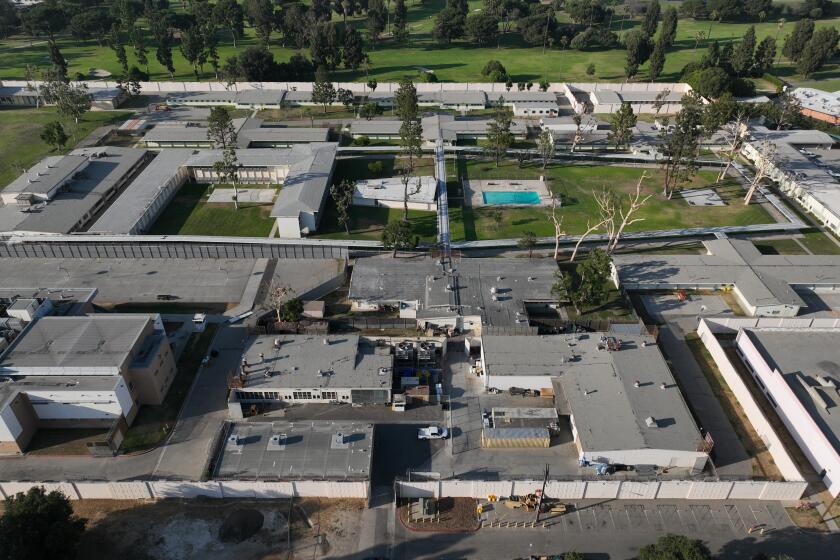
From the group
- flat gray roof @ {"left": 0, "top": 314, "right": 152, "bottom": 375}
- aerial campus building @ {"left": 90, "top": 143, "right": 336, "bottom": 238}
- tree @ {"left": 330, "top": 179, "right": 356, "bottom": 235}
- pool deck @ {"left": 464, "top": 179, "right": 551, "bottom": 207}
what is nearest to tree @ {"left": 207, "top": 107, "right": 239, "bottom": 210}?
aerial campus building @ {"left": 90, "top": 143, "right": 336, "bottom": 238}

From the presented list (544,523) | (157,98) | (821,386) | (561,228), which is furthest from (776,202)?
(157,98)

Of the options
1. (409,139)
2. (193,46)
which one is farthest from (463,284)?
(193,46)

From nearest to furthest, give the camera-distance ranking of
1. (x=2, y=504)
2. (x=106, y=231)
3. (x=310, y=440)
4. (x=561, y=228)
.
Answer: (x=2, y=504) < (x=310, y=440) < (x=106, y=231) < (x=561, y=228)

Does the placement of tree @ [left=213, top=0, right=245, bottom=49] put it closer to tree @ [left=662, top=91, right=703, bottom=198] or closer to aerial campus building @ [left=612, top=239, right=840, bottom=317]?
tree @ [left=662, top=91, right=703, bottom=198]

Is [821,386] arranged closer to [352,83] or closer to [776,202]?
[776,202]

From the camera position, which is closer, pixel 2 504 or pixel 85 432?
pixel 2 504

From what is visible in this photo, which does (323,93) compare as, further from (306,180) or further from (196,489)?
(196,489)

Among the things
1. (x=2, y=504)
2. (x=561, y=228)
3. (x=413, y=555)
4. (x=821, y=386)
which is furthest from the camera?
(x=561, y=228)
